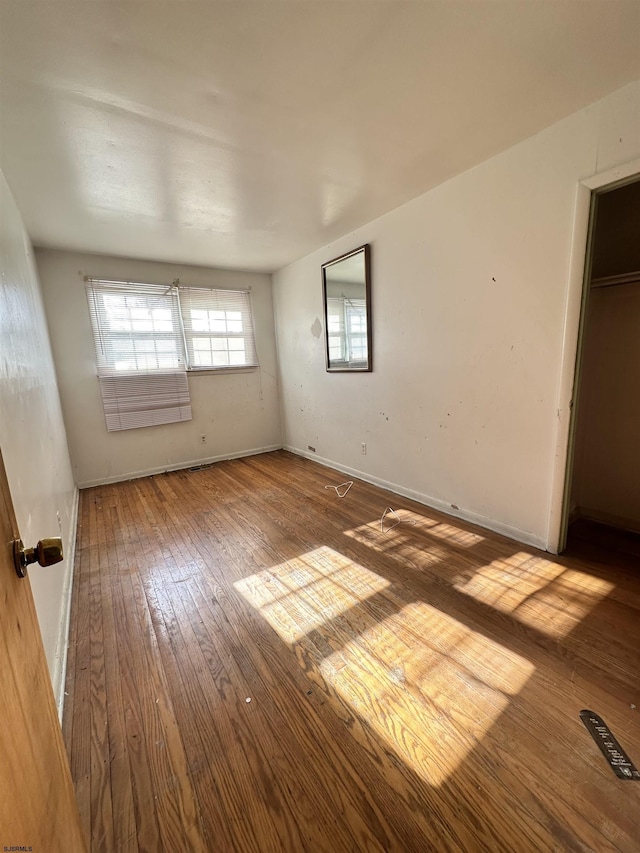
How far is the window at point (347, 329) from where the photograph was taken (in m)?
3.36

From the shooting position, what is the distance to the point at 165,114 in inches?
66.0

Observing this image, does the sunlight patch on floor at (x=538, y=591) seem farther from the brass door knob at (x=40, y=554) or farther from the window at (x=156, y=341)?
the window at (x=156, y=341)

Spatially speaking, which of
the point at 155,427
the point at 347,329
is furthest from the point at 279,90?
the point at 155,427

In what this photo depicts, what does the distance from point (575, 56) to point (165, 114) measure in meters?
1.85

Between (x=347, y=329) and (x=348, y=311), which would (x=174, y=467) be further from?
(x=348, y=311)

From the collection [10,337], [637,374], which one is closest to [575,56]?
[637,374]

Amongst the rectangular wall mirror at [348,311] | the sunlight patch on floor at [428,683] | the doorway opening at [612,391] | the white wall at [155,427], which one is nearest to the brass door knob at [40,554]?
the sunlight patch on floor at [428,683]

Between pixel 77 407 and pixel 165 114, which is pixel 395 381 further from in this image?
pixel 77 407

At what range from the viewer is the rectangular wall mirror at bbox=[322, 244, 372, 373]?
128 inches

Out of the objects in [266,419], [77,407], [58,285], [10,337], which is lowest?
[266,419]

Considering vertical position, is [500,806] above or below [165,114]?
below

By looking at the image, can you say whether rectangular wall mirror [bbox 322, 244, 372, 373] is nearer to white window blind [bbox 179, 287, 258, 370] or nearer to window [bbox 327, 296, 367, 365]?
window [bbox 327, 296, 367, 365]

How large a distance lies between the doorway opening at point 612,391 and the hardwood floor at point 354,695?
0.50 metres

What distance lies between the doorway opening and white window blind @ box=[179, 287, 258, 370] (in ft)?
12.2
